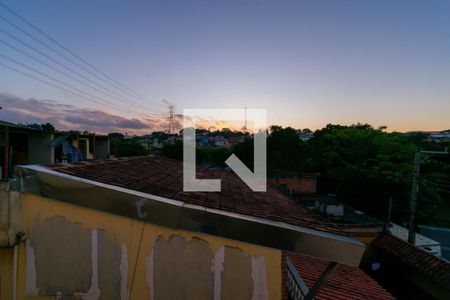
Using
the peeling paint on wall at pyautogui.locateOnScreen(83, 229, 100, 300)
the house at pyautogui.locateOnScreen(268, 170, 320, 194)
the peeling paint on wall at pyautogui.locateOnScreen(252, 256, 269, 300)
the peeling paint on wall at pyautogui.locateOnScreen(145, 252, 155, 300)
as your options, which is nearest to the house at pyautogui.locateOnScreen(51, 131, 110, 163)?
the peeling paint on wall at pyautogui.locateOnScreen(83, 229, 100, 300)

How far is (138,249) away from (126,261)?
0.18 meters

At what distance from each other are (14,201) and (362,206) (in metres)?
24.1

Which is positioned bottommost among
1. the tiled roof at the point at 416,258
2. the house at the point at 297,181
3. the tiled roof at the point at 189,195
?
the tiled roof at the point at 416,258

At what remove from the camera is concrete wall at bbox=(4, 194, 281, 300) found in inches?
101

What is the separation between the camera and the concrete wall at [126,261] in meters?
2.56

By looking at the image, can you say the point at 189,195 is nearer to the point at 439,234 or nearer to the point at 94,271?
the point at 94,271

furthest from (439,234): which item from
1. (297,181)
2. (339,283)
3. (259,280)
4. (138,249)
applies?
(138,249)

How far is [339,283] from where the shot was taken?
515 centimetres

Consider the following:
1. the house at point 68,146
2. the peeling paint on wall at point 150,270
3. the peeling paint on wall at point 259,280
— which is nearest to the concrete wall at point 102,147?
the house at point 68,146

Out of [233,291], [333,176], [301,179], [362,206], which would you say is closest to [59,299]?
[233,291]

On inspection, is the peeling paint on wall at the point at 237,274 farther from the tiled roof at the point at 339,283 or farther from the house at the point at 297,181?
the house at the point at 297,181

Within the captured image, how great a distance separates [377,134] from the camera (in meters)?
25.0

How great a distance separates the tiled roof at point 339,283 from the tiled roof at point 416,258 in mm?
3990

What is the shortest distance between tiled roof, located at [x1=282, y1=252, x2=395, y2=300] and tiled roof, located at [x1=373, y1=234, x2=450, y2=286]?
157 inches
